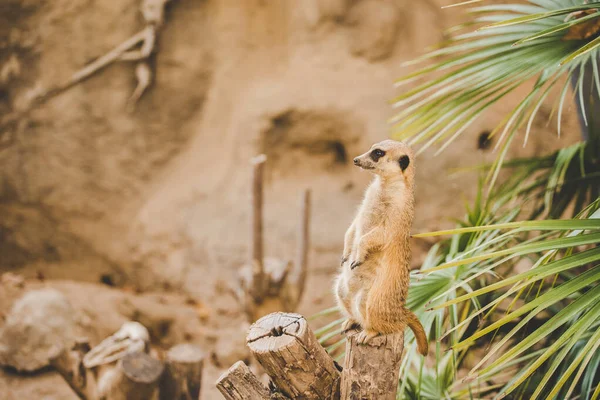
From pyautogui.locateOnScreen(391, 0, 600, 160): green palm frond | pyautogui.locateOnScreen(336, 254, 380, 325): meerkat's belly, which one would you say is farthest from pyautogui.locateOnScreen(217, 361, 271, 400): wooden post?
pyautogui.locateOnScreen(391, 0, 600, 160): green palm frond

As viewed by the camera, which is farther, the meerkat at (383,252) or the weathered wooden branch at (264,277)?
the weathered wooden branch at (264,277)

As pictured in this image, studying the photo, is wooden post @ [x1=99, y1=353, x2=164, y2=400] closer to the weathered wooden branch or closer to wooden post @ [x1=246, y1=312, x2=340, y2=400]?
the weathered wooden branch

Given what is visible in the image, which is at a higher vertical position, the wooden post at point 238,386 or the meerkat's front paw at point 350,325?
the meerkat's front paw at point 350,325

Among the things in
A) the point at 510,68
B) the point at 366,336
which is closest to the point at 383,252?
the point at 366,336

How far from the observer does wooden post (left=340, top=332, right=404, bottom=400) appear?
1961mm

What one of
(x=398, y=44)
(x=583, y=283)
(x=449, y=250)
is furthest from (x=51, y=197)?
(x=583, y=283)

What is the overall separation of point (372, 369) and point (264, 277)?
7.31 feet

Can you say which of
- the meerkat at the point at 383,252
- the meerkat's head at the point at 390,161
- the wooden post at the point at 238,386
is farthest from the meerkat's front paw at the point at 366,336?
the meerkat's head at the point at 390,161

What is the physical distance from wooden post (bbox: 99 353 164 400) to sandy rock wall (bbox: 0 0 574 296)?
212 centimetres

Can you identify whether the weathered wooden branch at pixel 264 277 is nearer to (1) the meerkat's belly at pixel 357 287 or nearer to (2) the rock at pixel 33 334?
(2) the rock at pixel 33 334

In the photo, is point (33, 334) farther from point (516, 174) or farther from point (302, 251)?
point (516, 174)

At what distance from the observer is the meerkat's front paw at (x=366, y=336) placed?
Answer: 78.8 inches

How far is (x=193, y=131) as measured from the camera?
5.65 m

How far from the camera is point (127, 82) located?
17.9 ft
